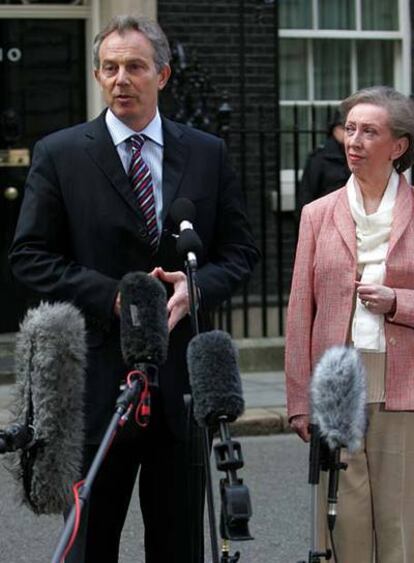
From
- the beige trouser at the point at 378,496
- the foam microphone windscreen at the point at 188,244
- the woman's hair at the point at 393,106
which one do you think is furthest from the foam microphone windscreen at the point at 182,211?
the beige trouser at the point at 378,496

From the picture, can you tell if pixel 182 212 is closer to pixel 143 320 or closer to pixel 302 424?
pixel 143 320

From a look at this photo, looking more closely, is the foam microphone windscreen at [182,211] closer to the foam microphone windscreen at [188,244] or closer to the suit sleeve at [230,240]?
the foam microphone windscreen at [188,244]

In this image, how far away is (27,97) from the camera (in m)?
11.5

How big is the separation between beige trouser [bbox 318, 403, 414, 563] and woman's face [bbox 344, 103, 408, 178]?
30.0 inches

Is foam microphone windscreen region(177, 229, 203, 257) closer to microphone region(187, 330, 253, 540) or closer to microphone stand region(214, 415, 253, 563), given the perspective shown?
microphone region(187, 330, 253, 540)

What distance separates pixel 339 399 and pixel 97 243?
2.79 ft

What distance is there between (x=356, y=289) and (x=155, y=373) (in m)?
0.98

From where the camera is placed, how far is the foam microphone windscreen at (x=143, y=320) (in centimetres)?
387

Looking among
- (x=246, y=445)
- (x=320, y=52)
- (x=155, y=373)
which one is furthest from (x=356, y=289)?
(x=320, y=52)

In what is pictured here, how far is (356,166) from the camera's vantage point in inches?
185

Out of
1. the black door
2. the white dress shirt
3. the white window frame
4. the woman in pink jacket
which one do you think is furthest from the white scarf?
the white window frame

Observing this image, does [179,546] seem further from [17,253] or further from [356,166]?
[356,166]

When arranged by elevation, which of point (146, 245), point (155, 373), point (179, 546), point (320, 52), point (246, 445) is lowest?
point (246, 445)

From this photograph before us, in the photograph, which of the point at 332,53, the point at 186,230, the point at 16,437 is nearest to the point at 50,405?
the point at 16,437
